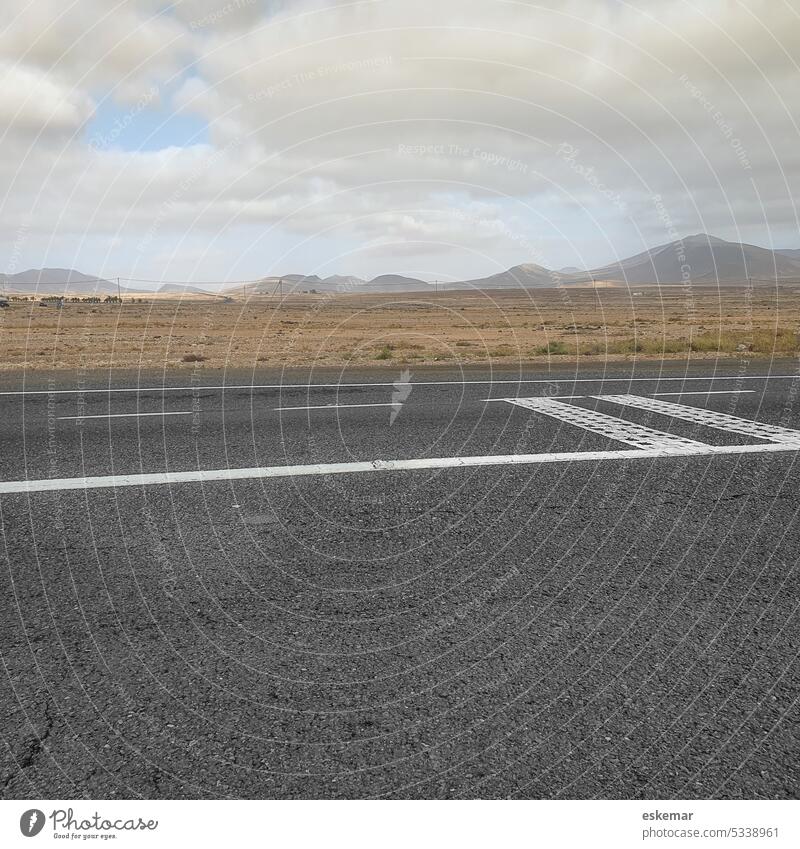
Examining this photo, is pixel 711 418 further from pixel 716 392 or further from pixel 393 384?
pixel 393 384

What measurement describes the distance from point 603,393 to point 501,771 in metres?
8.17

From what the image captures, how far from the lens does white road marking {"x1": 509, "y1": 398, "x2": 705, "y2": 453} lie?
664 cm

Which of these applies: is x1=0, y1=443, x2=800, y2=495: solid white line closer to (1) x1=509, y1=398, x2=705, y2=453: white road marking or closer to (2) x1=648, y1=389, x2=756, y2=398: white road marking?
(1) x1=509, y1=398, x2=705, y2=453: white road marking

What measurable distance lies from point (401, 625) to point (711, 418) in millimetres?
5754

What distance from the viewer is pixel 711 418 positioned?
7.98 metres

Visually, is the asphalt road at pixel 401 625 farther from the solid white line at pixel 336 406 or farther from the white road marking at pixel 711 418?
the solid white line at pixel 336 406

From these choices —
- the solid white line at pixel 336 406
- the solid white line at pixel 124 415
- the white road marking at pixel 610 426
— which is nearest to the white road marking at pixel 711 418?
the white road marking at pixel 610 426

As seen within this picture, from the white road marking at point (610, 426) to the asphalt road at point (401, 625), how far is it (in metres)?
0.37

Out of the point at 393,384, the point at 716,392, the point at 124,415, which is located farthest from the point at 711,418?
the point at 124,415

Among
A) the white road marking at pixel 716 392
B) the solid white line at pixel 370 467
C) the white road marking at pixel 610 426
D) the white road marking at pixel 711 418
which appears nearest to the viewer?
the solid white line at pixel 370 467

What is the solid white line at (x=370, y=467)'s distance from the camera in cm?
548

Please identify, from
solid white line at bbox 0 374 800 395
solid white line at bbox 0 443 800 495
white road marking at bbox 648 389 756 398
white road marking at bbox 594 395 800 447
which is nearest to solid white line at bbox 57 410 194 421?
solid white line at bbox 0 374 800 395

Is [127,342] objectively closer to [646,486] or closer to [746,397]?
[746,397]

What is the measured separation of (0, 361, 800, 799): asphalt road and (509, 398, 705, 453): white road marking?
1.20 ft
